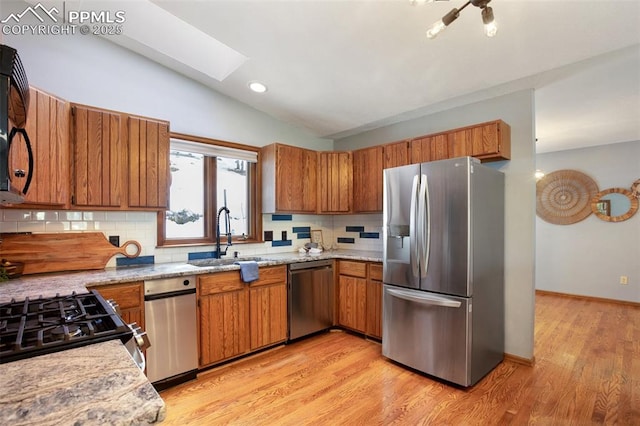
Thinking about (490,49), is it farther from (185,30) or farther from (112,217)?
(112,217)

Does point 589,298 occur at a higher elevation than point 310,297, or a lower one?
lower

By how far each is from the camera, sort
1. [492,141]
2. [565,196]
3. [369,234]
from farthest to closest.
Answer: [565,196] < [369,234] < [492,141]

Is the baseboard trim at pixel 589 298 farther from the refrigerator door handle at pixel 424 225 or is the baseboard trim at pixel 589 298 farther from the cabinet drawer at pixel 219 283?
the cabinet drawer at pixel 219 283

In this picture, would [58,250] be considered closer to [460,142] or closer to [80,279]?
[80,279]

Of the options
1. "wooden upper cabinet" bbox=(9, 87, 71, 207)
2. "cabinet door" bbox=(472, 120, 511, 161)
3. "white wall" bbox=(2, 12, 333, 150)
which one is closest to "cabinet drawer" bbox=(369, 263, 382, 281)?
"cabinet door" bbox=(472, 120, 511, 161)

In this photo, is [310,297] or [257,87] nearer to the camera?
[257,87]

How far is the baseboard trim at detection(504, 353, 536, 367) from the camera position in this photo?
2.58 metres

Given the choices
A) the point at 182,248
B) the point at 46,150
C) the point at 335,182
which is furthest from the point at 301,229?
the point at 46,150

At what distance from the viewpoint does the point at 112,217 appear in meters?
2.53

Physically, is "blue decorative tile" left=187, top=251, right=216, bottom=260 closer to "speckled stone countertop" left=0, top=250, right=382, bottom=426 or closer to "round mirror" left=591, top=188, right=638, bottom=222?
"speckled stone countertop" left=0, top=250, right=382, bottom=426

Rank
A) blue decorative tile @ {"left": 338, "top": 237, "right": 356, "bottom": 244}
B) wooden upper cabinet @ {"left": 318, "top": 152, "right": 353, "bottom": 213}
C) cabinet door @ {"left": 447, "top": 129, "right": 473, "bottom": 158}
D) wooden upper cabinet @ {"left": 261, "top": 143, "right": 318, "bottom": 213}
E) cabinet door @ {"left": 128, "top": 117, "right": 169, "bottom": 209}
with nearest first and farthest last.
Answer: cabinet door @ {"left": 128, "top": 117, "right": 169, "bottom": 209}
cabinet door @ {"left": 447, "top": 129, "right": 473, "bottom": 158}
wooden upper cabinet @ {"left": 261, "top": 143, "right": 318, "bottom": 213}
wooden upper cabinet @ {"left": 318, "top": 152, "right": 353, "bottom": 213}
blue decorative tile @ {"left": 338, "top": 237, "right": 356, "bottom": 244}

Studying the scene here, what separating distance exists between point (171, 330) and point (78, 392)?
6.04ft

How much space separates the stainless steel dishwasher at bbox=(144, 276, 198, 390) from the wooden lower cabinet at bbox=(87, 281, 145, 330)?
0.04 meters

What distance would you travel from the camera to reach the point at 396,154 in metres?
3.25
